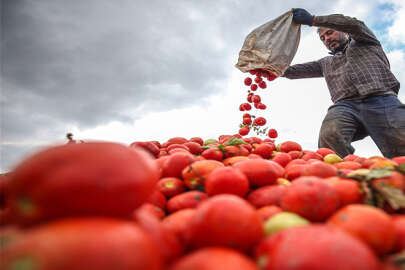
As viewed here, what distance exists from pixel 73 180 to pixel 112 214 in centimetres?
17

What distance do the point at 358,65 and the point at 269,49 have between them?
8.46ft

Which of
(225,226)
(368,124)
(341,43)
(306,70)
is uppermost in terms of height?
(341,43)

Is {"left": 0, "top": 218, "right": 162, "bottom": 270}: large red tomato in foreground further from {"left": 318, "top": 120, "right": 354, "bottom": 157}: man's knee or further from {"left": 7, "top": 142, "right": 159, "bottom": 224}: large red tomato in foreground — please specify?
{"left": 318, "top": 120, "right": 354, "bottom": 157}: man's knee

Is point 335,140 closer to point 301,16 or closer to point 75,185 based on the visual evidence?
point 301,16

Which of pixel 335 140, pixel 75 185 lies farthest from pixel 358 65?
pixel 75 185

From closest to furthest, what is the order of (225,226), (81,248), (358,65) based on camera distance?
(81,248) < (225,226) < (358,65)

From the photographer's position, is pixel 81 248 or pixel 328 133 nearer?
pixel 81 248

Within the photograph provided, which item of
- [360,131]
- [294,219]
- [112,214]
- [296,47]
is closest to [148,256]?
[112,214]

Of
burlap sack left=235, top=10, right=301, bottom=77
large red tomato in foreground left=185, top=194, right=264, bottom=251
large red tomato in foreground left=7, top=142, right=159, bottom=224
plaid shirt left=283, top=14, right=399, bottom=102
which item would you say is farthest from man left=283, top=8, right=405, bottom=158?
large red tomato in foreground left=7, top=142, right=159, bottom=224

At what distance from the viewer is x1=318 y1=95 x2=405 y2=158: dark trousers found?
4.92 metres

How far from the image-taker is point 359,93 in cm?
530

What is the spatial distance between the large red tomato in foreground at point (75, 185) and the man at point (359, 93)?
16.7 ft

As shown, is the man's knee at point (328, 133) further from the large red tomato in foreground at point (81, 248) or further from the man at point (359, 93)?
the large red tomato in foreground at point (81, 248)

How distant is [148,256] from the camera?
0.69 meters
